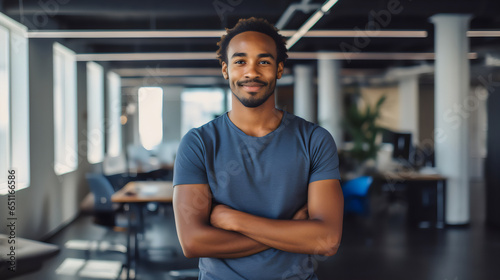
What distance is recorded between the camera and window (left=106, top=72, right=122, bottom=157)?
495 inches

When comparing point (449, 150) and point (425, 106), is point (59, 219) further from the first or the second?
point (425, 106)

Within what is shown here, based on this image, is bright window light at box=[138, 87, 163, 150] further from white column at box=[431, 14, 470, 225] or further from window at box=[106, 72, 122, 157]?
white column at box=[431, 14, 470, 225]

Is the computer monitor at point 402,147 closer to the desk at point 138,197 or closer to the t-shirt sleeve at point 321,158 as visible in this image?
the desk at point 138,197

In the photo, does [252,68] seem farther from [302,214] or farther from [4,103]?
[4,103]

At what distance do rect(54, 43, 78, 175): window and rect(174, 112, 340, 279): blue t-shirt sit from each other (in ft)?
23.3

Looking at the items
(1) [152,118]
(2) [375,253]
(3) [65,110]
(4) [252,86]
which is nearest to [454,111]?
(2) [375,253]

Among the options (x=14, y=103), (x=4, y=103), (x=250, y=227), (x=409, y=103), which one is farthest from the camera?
(x=409, y=103)

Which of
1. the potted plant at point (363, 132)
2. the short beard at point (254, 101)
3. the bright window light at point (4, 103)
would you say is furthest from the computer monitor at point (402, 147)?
the short beard at point (254, 101)

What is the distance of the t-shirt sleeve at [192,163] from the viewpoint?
52.1 inches

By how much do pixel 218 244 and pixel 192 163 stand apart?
10.1 inches

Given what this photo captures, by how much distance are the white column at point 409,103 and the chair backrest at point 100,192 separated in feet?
36.1

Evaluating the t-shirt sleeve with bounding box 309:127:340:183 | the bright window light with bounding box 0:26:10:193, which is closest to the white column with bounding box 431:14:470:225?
the bright window light with bounding box 0:26:10:193

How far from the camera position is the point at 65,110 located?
A: 27.9 feet

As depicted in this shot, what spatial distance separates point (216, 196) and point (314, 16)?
4675 millimetres
